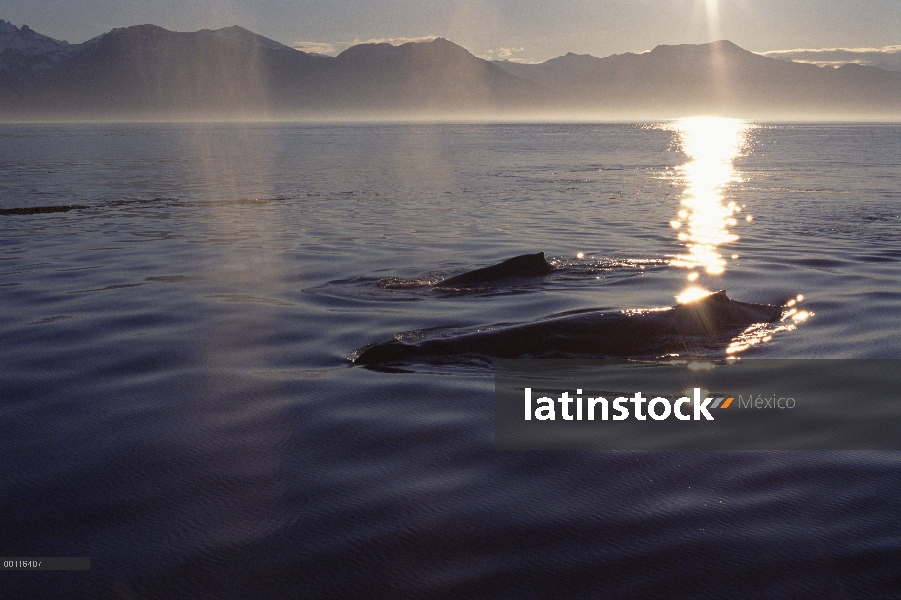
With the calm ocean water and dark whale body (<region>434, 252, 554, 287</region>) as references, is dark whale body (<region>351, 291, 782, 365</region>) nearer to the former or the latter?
the calm ocean water

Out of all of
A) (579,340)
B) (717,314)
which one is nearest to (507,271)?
(717,314)

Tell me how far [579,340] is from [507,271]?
4473 mm

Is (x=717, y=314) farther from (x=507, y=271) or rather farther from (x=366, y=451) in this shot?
(x=366, y=451)

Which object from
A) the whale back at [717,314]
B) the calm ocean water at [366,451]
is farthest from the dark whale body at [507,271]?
the whale back at [717,314]

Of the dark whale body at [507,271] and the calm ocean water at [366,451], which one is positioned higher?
the dark whale body at [507,271]

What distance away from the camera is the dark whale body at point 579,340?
8.84 meters

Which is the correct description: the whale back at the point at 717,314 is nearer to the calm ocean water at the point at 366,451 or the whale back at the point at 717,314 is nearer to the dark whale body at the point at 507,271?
the calm ocean water at the point at 366,451

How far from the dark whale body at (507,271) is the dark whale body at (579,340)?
3696mm

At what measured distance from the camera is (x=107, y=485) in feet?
19.1

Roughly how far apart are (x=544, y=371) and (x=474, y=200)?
20293 mm

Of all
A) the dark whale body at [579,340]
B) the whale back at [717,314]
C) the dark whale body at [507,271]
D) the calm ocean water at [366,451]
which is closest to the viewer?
the calm ocean water at [366,451]

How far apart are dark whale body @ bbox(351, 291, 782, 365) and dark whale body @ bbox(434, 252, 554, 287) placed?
3696mm

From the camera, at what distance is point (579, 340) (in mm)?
8984

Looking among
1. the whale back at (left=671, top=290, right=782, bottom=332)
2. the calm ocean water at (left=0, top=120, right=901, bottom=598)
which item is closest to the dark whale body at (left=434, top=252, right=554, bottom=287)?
the calm ocean water at (left=0, top=120, right=901, bottom=598)
